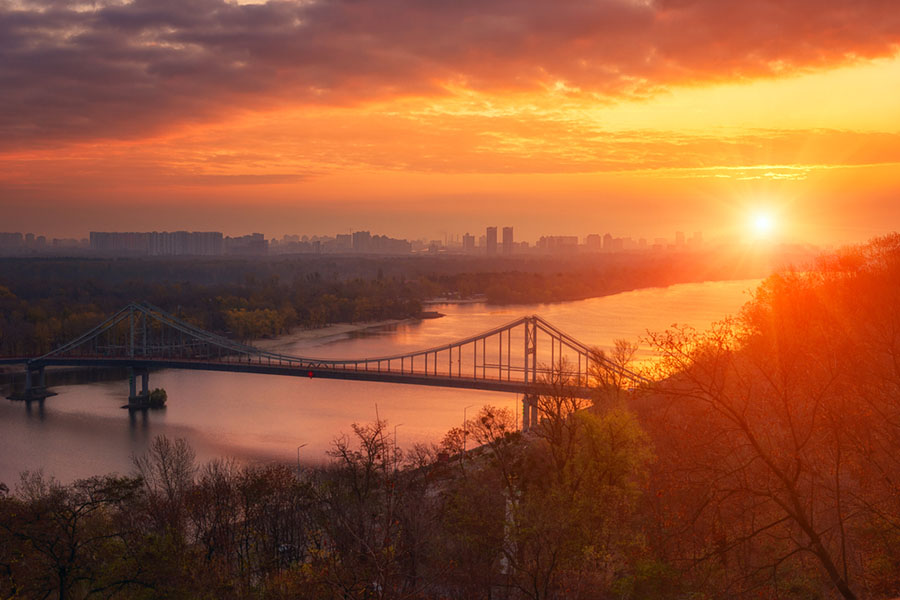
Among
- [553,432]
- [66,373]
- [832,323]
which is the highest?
Result: [832,323]

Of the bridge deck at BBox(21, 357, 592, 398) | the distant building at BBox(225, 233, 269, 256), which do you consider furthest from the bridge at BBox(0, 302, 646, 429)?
the distant building at BBox(225, 233, 269, 256)

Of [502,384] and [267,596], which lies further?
[502,384]

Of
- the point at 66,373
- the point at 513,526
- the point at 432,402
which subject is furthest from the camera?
the point at 66,373

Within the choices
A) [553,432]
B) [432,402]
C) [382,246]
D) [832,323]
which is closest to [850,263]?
[832,323]

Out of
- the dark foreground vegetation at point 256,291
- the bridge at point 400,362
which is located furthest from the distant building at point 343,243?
the bridge at point 400,362

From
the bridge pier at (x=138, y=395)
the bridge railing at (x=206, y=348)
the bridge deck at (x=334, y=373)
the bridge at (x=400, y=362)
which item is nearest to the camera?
the bridge at (x=400, y=362)

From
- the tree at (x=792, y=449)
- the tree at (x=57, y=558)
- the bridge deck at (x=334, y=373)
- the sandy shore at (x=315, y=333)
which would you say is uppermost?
the tree at (x=792, y=449)

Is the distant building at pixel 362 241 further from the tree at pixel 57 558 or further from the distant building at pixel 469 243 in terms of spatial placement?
the tree at pixel 57 558

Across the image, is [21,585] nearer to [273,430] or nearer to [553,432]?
[553,432]

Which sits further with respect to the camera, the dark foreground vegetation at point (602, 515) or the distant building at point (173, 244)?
the distant building at point (173, 244)
